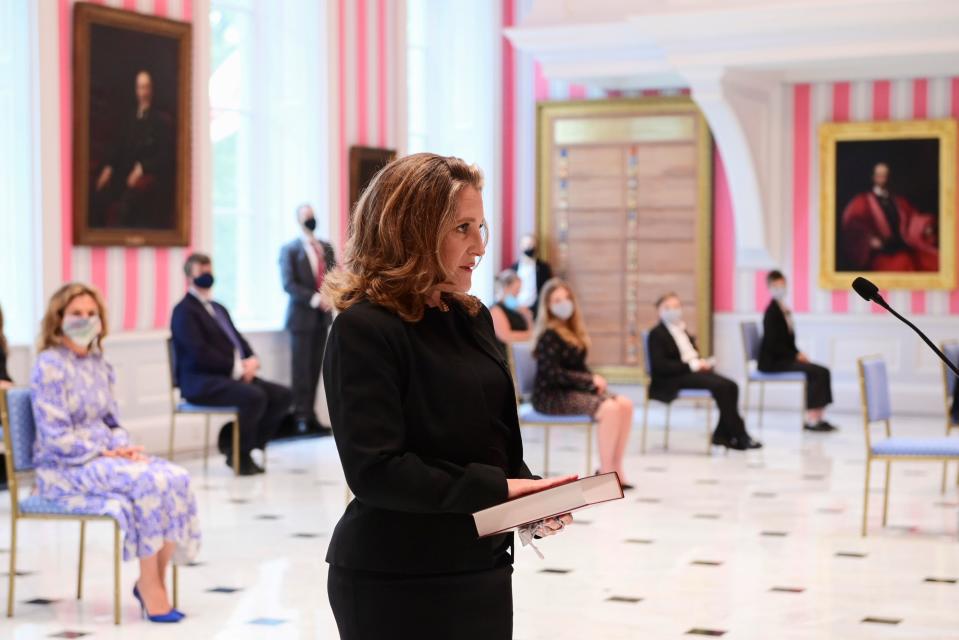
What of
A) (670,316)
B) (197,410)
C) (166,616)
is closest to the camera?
(166,616)

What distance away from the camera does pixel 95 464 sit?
16.6 ft

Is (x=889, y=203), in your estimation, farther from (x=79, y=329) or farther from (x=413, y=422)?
(x=413, y=422)

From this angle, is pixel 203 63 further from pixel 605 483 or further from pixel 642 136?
pixel 605 483

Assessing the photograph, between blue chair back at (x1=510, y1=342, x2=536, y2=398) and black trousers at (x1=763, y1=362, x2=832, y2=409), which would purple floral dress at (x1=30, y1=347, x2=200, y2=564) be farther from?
black trousers at (x1=763, y1=362, x2=832, y2=409)

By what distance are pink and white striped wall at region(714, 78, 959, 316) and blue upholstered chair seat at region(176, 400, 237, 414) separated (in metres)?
5.72

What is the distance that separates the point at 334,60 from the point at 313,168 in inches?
33.8

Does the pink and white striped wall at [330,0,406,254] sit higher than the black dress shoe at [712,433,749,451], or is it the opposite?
the pink and white striped wall at [330,0,406,254]

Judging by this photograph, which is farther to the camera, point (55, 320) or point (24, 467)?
point (55, 320)

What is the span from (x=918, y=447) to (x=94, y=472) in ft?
12.1

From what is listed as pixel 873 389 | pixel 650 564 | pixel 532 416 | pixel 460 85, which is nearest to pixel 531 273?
pixel 460 85

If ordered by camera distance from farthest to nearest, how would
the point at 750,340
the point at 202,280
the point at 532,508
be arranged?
1. the point at 750,340
2. the point at 202,280
3. the point at 532,508

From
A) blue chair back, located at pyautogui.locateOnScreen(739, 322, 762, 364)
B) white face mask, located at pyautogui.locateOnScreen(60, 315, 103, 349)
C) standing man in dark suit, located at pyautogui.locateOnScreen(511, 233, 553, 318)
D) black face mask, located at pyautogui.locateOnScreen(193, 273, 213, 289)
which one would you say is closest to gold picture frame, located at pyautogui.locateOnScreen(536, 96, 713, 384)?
standing man in dark suit, located at pyautogui.locateOnScreen(511, 233, 553, 318)

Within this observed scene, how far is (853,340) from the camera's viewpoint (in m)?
12.2

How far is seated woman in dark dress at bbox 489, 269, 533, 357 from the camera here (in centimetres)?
1014
